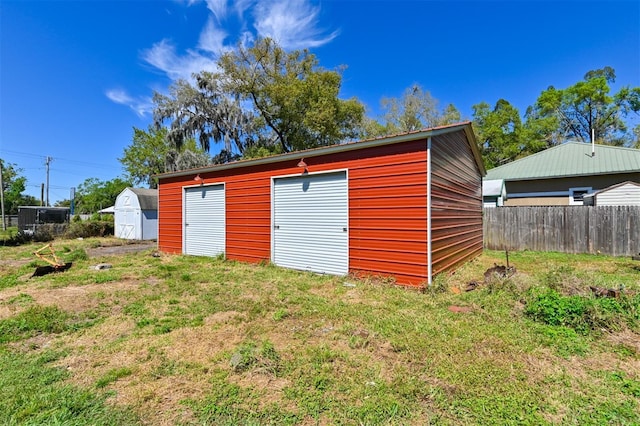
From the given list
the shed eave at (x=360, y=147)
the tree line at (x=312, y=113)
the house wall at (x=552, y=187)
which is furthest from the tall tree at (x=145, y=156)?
the house wall at (x=552, y=187)

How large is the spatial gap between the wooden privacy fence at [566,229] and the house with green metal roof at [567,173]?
5109mm

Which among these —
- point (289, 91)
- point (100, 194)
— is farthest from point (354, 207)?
point (100, 194)

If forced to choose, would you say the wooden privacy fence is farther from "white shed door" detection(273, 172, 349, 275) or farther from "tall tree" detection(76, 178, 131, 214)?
"tall tree" detection(76, 178, 131, 214)

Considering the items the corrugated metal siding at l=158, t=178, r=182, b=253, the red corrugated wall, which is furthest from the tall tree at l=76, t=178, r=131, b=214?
the red corrugated wall

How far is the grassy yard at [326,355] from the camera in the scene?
6.86ft

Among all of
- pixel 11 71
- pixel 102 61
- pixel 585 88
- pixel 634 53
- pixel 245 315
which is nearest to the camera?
pixel 245 315

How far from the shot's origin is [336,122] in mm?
19172

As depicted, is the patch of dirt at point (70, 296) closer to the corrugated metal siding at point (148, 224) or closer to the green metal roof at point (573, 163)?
the corrugated metal siding at point (148, 224)

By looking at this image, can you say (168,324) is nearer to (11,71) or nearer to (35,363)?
(35,363)

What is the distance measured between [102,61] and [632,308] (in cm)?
1730

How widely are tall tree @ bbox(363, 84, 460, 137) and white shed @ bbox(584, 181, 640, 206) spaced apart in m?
14.7

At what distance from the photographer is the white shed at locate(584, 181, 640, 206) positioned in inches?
372

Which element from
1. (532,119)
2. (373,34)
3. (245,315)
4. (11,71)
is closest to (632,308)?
(245,315)

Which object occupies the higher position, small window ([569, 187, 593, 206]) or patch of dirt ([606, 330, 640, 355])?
small window ([569, 187, 593, 206])
